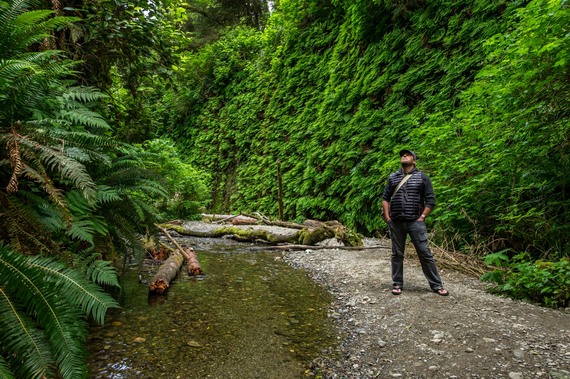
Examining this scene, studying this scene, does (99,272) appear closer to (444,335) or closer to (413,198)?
(444,335)

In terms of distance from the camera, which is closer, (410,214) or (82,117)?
(82,117)

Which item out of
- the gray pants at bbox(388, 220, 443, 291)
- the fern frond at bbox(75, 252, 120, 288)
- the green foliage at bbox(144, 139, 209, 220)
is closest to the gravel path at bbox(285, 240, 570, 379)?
the gray pants at bbox(388, 220, 443, 291)

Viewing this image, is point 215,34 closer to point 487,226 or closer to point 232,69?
point 232,69

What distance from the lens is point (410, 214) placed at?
397 cm

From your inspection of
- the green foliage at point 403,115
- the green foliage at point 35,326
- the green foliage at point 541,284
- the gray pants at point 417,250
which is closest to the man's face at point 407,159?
the gray pants at point 417,250

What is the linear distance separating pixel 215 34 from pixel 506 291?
21252mm

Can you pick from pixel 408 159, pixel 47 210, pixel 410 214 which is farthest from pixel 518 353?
pixel 47 210

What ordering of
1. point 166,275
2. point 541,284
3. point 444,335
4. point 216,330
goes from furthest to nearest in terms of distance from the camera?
point 166,275 < point 541,284 < point 216,330 < point 444,335

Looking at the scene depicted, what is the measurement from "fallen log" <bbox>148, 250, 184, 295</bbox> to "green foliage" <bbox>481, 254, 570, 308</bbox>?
3.82 meters

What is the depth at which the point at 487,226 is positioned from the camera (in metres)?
5.05

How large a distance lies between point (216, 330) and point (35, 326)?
1.71m

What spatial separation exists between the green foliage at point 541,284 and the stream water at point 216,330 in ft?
6.57

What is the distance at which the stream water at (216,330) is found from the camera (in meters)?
2.44

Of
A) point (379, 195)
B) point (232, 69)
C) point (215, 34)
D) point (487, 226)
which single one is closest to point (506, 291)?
point (487, 226)
